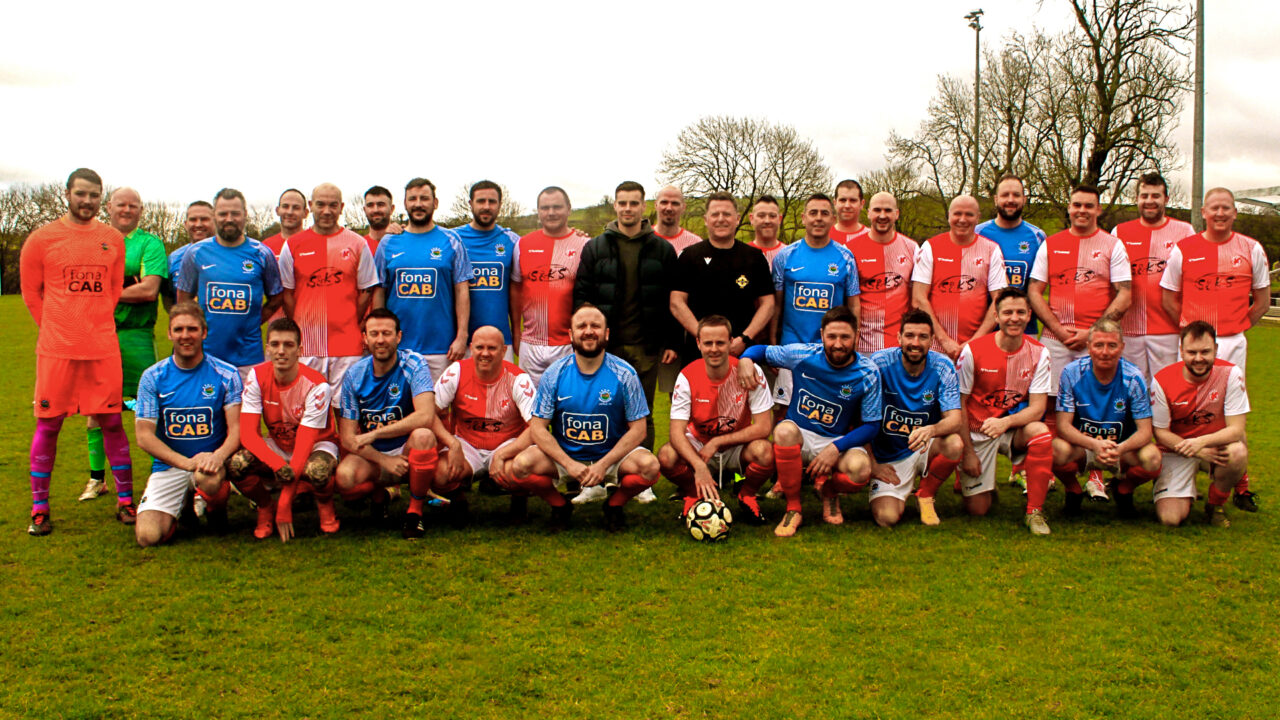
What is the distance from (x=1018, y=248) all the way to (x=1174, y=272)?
3.32 ft

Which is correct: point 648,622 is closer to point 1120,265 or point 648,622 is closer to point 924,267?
point 924,267

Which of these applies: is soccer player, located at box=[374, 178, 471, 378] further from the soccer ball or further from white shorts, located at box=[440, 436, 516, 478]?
the soccer ball

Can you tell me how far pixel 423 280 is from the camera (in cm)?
579

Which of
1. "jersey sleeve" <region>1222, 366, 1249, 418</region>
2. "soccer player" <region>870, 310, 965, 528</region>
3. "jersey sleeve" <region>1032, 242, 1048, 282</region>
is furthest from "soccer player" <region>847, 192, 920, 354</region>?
"jersey sleeve" <region>1222, 366, 1249, 418</region>

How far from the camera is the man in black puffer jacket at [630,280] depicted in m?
5.79

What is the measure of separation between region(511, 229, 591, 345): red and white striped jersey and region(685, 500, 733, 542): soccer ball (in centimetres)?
174

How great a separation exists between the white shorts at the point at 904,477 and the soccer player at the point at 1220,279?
7.09ft

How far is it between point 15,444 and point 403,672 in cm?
693

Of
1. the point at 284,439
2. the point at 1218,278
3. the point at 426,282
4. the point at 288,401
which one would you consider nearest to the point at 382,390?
the point at 288,401

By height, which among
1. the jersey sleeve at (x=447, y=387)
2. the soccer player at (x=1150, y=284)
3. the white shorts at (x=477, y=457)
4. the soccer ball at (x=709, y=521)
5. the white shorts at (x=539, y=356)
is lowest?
the soccer ball at (x=709, y=521)

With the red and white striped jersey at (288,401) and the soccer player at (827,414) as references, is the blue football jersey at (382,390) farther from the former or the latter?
the soccer player at (827,414)

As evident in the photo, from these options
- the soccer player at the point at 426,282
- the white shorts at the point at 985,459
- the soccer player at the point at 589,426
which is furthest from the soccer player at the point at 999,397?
the soccer player at the point at 426,282

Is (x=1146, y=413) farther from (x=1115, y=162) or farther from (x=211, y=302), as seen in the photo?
(x=1115, y=162)

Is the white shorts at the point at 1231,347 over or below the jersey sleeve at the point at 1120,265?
below
